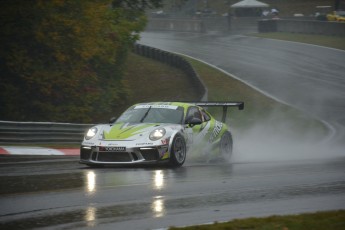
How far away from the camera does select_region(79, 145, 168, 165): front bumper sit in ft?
42.7

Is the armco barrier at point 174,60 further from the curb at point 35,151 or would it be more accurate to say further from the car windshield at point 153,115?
the car windshield at point 153,115

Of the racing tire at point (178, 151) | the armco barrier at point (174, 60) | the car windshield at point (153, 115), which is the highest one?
the car windshield at point (153, 115)

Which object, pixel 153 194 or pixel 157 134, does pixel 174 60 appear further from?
pixel 153 194

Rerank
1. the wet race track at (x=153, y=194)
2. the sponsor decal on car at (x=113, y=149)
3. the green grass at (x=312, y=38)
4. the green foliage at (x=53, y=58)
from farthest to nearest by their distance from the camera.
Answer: the green grass at (x=312, y=38) < the green foliage at (x=53, y=58) < the sponsor decal on car at (x=113, y=149) < the wet race track at (x=153, y=194)

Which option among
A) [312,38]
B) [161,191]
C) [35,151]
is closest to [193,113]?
[35,151]

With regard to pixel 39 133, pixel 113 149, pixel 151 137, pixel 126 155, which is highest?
pixel 151 137

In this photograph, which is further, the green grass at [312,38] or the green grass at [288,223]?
the green grass at [312,38]

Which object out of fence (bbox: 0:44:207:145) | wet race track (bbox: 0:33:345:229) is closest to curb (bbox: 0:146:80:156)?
fence (bbox: 0:44:207:145)

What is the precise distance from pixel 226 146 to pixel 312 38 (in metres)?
37.4

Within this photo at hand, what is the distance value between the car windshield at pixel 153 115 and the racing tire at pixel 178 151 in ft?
2.10

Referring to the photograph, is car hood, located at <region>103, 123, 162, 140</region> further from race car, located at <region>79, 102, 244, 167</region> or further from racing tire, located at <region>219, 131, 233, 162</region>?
racing tire, located at <region>219, 131, 233, 162</region>

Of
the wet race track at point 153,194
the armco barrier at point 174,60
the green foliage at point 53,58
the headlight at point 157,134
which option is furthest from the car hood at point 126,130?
the armco barrier at point 174,60

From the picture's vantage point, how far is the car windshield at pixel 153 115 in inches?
564

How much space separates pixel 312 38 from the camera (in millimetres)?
52125
